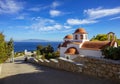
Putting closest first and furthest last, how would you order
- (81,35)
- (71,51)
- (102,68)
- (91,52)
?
(102,68)
(91,52)
(71,51)
(81,35)

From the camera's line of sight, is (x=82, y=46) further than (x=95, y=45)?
Yes

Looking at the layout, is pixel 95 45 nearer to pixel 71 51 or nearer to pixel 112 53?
pixel 71 51

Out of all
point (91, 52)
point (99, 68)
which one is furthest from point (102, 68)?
point (91, 52)

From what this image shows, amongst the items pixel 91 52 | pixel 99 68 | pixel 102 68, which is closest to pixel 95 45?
pixel 91 52

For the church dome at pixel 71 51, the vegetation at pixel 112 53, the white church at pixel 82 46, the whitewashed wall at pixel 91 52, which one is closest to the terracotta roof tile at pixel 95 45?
the white church at pixel 82 46

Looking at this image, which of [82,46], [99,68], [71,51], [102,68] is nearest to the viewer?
[102,68]

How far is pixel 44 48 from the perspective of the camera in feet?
201

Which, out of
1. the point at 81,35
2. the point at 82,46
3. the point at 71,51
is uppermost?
the point at 81,35

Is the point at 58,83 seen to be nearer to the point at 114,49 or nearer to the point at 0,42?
the point at 114,49

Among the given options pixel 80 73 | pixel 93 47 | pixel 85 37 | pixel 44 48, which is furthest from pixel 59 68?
pixel 44 48

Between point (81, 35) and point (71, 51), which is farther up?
point (81, 35)

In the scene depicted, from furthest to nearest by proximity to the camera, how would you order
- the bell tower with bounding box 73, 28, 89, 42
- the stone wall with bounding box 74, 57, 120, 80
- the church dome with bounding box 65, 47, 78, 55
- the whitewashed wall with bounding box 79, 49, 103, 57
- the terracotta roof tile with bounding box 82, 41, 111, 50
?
1. the bell tower with bounding box 73, 28, 89, 42
2. the church dome with bounding box 65, 47, 78, 55
3. the terracotta roof tile with bounding box 82, 41, 111, 50
4. the whitewashed wall with bounding box 79, 49, 103, 57
5. the stone wall with bounding box 74, 57, 120, 80

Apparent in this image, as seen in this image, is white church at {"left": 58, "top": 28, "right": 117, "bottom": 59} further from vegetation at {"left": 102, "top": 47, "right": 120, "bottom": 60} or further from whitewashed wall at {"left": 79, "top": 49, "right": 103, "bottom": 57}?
vegetation at {"left": 102, "top": 47, "right": 120, "bottom": 60}

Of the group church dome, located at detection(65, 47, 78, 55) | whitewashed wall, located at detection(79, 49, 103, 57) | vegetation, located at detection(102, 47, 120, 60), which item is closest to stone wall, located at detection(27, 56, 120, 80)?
vegetation, located at detection(102, 47, 120, 60)
